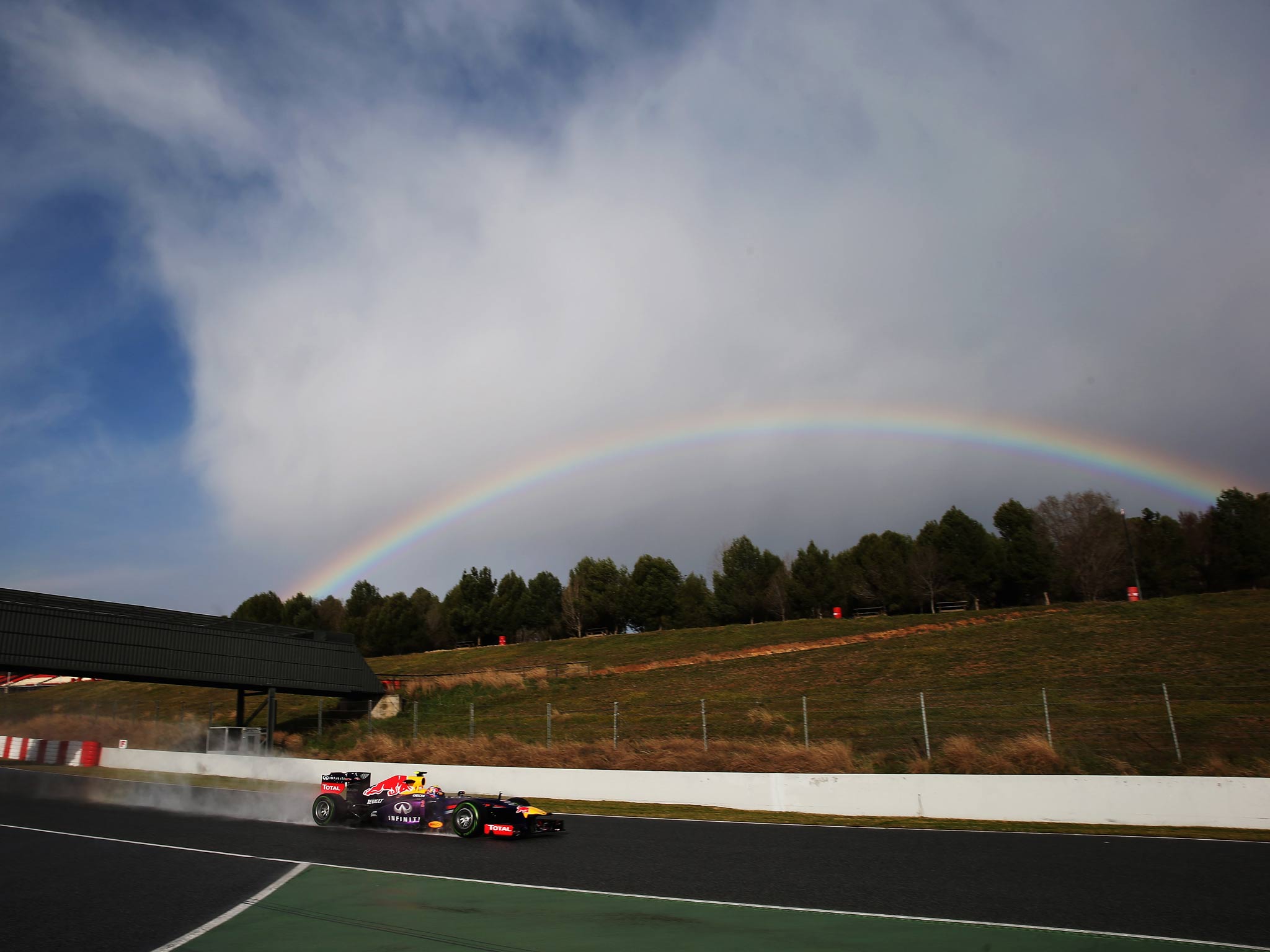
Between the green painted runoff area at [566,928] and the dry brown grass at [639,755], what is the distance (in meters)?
14.4

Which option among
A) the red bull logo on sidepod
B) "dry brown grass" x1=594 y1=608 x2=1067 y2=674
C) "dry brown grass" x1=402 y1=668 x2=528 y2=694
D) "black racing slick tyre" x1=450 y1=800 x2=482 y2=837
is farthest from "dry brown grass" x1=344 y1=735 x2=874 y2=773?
"dry brown grass" x1=594 y1=608 x2=1067 y2=674

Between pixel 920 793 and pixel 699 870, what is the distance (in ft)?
27.9

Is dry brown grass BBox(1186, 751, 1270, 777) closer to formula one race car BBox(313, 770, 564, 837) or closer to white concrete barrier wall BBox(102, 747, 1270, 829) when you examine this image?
white concrete barrier wall BBox(102, 747, 1270, 829)

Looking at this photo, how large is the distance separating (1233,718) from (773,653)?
30.9 metres

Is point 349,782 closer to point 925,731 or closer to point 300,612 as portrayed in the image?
point 925,731

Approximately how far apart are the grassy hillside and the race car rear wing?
35.5 ft

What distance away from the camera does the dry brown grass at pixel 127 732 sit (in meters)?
38.7

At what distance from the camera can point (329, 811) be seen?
715 inches

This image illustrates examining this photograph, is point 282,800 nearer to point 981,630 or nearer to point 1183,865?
point 1183,865

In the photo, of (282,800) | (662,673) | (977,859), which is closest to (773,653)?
(662,673)

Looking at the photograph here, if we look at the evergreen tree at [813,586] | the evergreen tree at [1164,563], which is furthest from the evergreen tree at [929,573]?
the evergreen tree at [1164,563]

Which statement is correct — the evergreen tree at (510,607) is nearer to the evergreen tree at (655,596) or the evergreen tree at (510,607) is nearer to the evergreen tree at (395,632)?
the evergreen tree at (395,632)

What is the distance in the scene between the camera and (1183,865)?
473 inches

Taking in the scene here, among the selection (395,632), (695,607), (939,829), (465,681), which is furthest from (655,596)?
(939,829)
